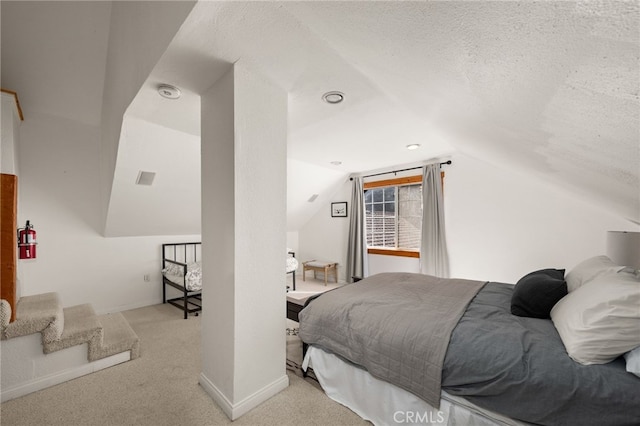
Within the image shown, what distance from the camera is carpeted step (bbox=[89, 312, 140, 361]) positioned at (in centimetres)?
222

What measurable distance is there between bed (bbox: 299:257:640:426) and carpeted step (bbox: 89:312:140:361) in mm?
1651

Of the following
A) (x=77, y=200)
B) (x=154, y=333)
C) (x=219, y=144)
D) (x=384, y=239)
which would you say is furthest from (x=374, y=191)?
(x=77, y=200)

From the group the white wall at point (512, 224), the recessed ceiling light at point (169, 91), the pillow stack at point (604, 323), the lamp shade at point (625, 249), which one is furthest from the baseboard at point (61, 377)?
the lamp shade at point (625, 249)

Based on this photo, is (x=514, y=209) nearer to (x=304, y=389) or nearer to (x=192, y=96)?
(x=304, y=389)

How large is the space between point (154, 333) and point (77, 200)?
6.58ft

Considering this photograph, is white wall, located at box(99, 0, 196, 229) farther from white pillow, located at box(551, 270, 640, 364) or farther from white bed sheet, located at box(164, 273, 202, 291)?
white pillow, located at box(551, 270, 640, 364)

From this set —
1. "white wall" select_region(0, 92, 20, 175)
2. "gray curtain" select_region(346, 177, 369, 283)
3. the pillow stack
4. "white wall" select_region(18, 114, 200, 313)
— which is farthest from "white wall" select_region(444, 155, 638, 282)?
"white wall" select_region(0, 92, 20, 175)

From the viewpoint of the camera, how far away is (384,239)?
488cm

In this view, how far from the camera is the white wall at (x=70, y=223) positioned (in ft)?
9.93

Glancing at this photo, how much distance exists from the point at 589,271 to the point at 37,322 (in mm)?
4044

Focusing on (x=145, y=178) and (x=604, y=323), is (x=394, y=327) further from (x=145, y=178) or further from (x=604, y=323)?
(x=145, y=178)

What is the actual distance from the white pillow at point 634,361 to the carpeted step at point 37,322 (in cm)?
353

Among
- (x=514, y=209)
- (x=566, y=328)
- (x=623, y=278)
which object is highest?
(x=514, y=209)

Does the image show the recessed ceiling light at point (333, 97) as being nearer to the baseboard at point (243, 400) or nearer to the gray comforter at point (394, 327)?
the gray comforter at point (394, 327)
